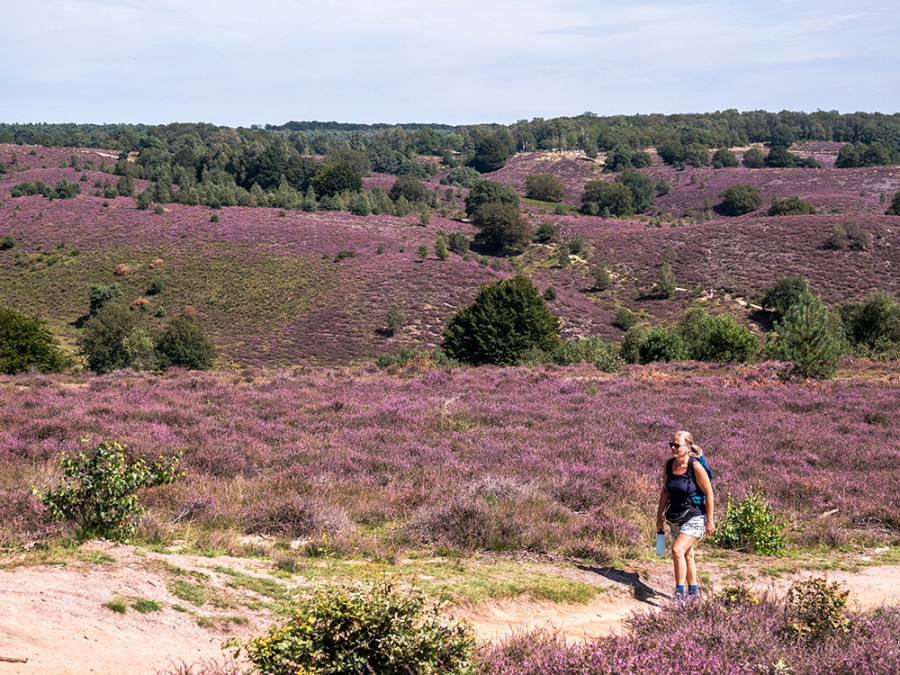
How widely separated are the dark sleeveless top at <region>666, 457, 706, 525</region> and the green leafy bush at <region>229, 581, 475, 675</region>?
159 inches

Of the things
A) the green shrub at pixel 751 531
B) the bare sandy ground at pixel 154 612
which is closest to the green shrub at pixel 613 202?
the green shrub at pixel 751 531

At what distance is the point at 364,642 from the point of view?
432cm

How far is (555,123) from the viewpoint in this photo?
187m

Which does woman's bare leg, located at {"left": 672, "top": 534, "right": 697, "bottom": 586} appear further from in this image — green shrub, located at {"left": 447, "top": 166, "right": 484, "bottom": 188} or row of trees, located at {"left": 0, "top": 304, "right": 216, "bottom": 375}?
green shrub, located at {"left": 447, "top": 166, "right": 484, "bottom": 188}

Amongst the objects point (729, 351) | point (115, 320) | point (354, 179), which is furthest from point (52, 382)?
point (354, 179)

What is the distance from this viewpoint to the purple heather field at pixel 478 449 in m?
10.0

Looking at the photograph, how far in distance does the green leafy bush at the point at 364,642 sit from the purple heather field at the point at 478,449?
16.5 ft

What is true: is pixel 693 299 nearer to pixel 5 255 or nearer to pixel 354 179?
pixel 354 179

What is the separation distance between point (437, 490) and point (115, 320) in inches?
1188

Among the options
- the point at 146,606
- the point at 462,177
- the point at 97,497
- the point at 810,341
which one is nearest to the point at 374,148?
the point at 462,177

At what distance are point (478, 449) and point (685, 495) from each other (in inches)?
308

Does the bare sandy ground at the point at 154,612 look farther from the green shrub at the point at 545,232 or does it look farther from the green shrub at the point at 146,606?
the green shrub at the point at 545,232

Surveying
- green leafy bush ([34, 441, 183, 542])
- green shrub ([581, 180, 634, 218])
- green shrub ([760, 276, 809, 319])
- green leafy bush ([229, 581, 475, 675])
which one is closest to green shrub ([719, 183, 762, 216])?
green shrub ([581, 180, 634, 218])

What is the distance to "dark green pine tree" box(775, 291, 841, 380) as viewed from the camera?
1016 inches
